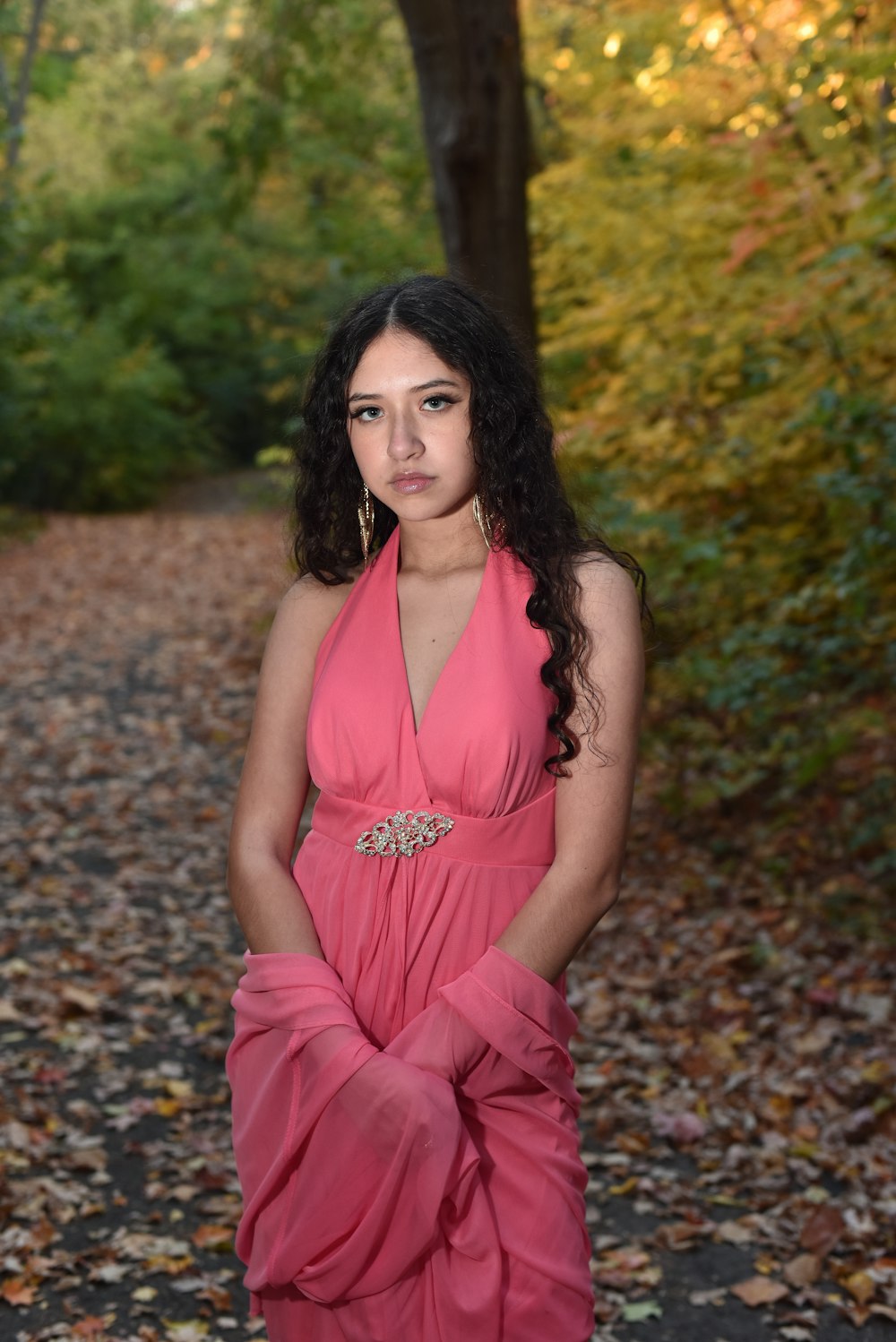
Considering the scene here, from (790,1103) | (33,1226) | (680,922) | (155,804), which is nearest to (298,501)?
(33,1226)

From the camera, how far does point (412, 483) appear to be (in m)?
2.11

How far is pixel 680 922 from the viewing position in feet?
19.7

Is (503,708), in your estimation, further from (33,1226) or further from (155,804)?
(155,804)

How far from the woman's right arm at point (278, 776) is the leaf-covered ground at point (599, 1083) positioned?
1.66 meters

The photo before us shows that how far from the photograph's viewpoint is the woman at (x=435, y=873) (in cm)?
193

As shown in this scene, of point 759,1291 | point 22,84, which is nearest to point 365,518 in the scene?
point 759,1291

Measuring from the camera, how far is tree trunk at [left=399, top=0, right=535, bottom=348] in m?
6.44

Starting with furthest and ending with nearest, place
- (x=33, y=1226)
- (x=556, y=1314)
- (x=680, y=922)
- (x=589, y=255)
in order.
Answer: (x=589, y=255)
(x=680, y=922)
(x=33, y=1226)
(x=556, y=1314)

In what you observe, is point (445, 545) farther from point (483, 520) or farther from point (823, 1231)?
point (823, 1231)

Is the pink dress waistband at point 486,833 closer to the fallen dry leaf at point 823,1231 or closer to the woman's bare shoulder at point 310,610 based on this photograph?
the woman's bare shoulder at point 310,610

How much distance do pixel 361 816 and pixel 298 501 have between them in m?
0.61

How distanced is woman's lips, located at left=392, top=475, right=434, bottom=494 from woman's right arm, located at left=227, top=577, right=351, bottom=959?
265 mm

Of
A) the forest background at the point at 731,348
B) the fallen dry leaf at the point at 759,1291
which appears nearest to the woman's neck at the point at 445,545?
the forest background at the point at 731,348

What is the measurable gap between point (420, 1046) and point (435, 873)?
26cm
